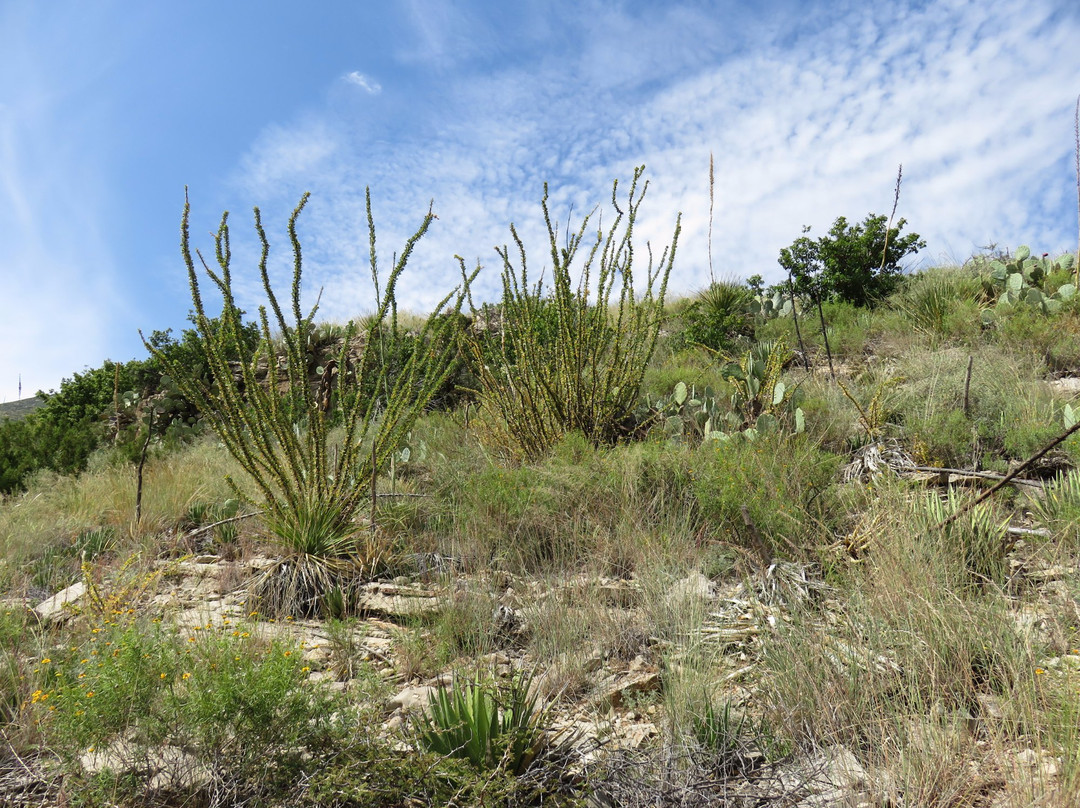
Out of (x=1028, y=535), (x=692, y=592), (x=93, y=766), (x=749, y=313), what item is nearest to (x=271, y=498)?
(x=93, y=766)

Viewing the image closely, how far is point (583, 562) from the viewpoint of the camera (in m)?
4.60

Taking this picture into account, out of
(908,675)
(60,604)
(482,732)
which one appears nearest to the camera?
(482,732)

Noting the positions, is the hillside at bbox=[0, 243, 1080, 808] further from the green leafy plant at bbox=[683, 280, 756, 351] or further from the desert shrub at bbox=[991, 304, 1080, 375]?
the green leafy plant at bbox=[683, 280, 756, 351]

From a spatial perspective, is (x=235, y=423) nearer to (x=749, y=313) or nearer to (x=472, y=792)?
(x=472, y=792)

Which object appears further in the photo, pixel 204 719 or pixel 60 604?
pixel 60 604

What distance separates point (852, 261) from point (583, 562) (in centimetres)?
807

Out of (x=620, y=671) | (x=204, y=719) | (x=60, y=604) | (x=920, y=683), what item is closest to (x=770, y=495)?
(x=620, y=671)

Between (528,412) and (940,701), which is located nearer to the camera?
(940,701)

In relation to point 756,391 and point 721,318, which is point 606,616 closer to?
point 756,391

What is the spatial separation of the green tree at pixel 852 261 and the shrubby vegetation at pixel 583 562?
1.29m

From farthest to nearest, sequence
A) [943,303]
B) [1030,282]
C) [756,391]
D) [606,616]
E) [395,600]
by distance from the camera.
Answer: [1030,282] < [943,303] < [756,391] < [395,600] < [606,616]

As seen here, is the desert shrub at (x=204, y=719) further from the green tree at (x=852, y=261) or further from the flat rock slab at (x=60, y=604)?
the green tree at (x=852, y=261)

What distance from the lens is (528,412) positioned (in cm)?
653

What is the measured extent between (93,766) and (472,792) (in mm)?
1521
